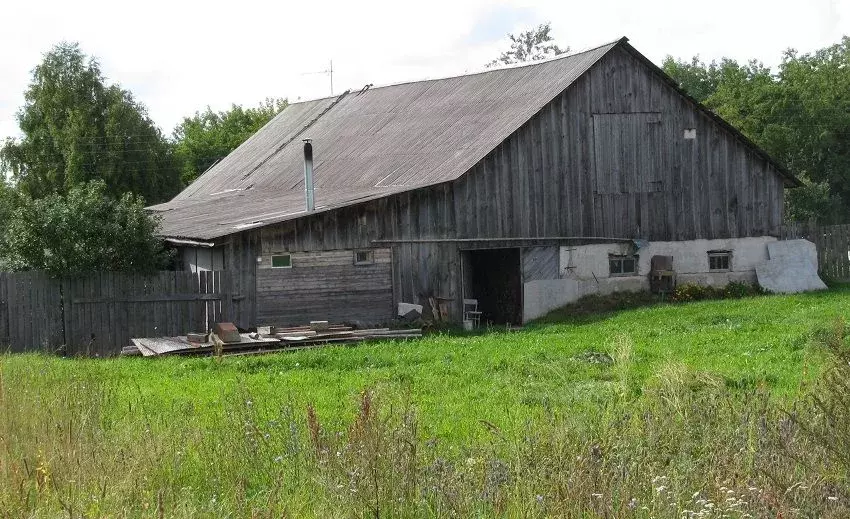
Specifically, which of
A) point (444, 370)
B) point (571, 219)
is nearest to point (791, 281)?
point (571, 219)

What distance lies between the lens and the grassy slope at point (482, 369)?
1195 cm

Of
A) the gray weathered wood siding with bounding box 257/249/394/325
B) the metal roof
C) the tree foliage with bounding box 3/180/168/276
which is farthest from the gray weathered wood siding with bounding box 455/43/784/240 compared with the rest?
the tree foliage with bounding box 3/180/168/276

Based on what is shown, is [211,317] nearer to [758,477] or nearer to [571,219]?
[571,219]

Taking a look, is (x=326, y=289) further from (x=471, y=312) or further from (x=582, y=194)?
(x=582, y=194)

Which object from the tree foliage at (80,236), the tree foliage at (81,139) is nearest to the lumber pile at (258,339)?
the tree foliage at (80,236)

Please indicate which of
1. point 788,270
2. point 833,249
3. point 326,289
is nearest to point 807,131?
point 833,249

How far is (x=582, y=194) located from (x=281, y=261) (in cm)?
795

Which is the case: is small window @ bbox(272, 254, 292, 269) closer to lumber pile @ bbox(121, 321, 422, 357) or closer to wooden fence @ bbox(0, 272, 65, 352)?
lumber pile @ bbox(121, 321, 422, 357)

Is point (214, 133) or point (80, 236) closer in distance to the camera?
point (80, 236)

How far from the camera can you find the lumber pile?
20.4 m

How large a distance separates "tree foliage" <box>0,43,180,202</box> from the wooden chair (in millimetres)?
29254

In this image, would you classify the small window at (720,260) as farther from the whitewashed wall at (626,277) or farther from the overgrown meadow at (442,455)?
the overgrown meadow at (442,455)

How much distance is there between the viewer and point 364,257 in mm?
23641

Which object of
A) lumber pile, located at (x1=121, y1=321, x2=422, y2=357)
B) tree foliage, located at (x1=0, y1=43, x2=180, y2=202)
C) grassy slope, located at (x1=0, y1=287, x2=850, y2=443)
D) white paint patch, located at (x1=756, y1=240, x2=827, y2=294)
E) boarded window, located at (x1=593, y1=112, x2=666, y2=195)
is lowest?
grassy slope, located at (x1=0, y1=287, x2=850, y2=443)
